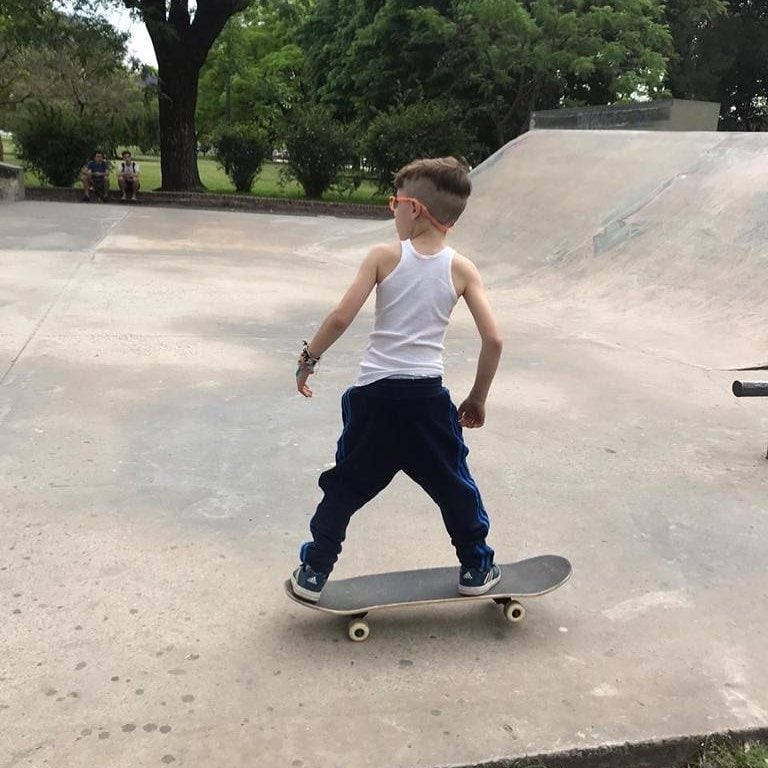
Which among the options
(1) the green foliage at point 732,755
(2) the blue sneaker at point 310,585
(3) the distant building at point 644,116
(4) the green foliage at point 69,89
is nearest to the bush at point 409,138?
(3) the distant building at point 644,116

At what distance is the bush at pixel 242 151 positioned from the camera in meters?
21.7

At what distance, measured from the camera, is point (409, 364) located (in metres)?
2.51

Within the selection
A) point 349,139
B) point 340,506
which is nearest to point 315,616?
point 340,506

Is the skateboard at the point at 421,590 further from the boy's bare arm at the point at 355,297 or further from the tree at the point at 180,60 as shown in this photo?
the tree at the point at 180,60

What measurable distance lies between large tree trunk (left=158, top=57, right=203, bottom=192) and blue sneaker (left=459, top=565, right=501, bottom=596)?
20169 millimetres

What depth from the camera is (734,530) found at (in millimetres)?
3588

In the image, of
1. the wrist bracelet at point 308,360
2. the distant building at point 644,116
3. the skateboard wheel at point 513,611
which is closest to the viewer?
the wrist bracelet at point 308,360

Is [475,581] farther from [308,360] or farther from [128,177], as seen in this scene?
[128,177]

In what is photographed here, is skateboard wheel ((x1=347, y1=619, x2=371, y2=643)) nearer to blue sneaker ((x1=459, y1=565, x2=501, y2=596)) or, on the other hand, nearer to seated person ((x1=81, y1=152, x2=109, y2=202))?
blue sneaker ((x1=459, y1=565, x2=501, y2=596))

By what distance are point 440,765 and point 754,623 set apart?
1.39 meters

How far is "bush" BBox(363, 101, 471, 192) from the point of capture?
21281 millimetres

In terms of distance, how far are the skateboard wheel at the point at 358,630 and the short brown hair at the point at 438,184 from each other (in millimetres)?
1314

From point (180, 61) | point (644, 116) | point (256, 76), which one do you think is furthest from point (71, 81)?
point (644, 116)

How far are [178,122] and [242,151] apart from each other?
1869 millimetres
